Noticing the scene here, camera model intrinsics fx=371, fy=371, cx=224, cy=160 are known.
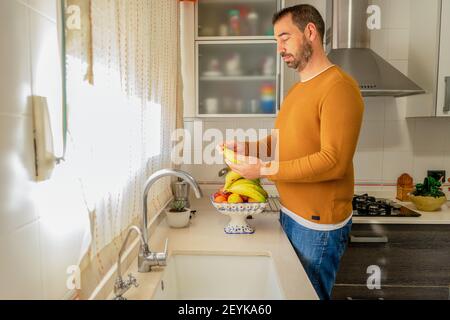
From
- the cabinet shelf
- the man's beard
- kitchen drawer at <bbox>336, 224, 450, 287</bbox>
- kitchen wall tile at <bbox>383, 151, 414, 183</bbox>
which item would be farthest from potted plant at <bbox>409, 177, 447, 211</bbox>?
the man's beard

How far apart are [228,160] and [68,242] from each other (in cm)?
77

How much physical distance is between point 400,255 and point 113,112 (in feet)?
5.47

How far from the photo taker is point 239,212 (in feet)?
4.79

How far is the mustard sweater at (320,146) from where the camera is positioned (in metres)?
1.24

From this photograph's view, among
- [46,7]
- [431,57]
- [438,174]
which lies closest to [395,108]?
[431,57]

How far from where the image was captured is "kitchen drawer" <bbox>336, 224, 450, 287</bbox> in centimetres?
191

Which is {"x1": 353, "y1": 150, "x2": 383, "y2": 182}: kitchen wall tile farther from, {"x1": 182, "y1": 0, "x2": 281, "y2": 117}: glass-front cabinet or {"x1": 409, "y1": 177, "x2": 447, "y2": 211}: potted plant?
{"x1": 182, "y1": 0, "x2": 281, "y2": 117}: glass-front cabinet

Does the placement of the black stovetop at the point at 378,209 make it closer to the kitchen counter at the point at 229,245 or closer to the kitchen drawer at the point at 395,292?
the kitchen drawer at the point at 395,292

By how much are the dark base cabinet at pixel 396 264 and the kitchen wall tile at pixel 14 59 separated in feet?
5.61

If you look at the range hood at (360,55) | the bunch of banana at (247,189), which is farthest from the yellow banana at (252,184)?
the range hood at (360,55)

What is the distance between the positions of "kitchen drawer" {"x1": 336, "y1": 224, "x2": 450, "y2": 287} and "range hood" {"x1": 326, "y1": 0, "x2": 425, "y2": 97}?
72cm

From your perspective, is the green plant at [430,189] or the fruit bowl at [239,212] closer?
the fruit bowl at [239,212]

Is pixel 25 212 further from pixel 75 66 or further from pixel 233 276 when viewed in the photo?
pixel 233 276

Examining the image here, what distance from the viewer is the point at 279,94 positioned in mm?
2029
